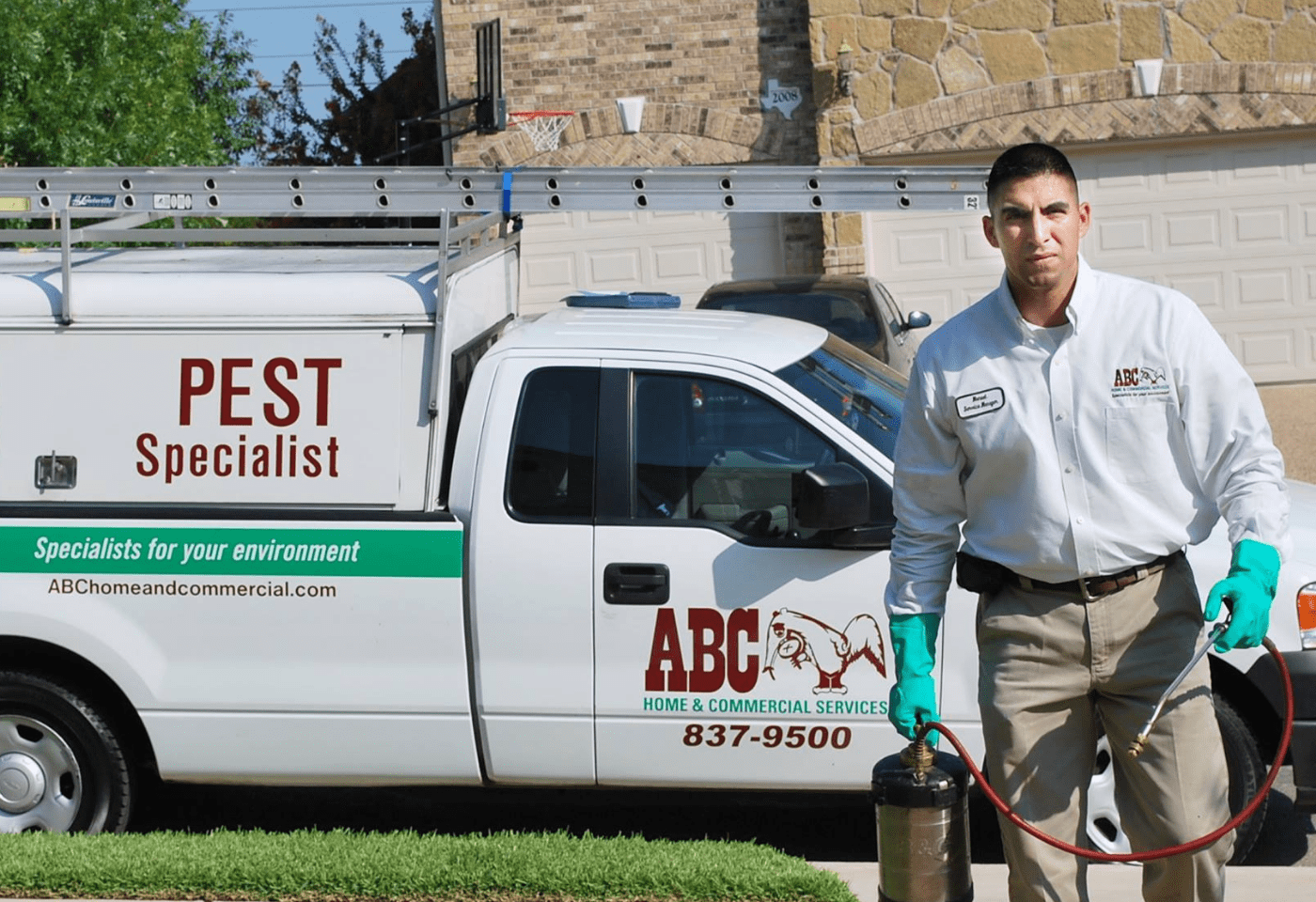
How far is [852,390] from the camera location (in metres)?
5.49

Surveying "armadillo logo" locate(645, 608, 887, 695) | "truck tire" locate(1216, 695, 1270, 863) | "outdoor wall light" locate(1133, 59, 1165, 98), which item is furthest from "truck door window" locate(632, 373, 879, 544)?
"outdoor wall light" locate(1133, 59, 1165, 98)

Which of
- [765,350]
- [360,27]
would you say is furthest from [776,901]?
[360,27]

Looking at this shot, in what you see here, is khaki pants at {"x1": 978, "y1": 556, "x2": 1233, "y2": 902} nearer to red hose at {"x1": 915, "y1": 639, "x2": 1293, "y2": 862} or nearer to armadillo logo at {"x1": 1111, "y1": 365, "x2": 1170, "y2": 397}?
red hose at {"x1": 915, "y1": 639, "x2": 1293, "y2": 862}

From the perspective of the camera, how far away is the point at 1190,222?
49.5 ft

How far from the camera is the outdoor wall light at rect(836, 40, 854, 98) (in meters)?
15.3

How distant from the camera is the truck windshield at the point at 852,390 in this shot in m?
5.26

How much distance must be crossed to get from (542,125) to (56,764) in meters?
11.6

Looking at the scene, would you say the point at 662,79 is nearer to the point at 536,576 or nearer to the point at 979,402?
the point at 536,576

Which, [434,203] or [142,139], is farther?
[142,139]

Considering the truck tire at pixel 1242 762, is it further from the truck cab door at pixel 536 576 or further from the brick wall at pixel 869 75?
the brick wall at pixel 869 75

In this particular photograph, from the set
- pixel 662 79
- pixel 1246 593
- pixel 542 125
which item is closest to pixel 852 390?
pixel 1246 593

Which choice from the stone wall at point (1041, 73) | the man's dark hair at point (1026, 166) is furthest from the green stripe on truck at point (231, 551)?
the stone wall at point (1041, 73)

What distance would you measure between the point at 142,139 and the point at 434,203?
783 centimetres

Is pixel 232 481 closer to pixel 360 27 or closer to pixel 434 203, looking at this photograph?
pixel 434 203
